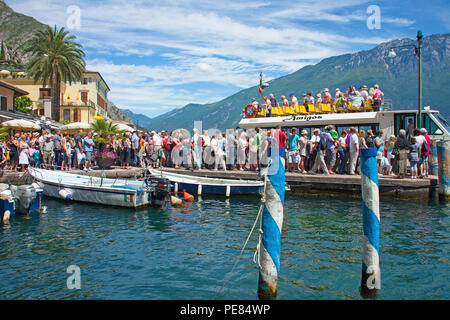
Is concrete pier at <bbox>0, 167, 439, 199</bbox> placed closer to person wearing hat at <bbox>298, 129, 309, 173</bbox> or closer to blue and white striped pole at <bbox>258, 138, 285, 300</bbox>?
person wearing hat at <bbox>298, 129, 309, 173</bbox>

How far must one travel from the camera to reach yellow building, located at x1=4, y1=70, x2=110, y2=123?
6866cm

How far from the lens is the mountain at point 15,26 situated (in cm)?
15799

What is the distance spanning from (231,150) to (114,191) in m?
7.69

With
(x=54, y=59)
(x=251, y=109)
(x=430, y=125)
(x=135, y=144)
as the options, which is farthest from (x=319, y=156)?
(x=54, y=59)

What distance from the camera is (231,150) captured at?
21078 millimetres

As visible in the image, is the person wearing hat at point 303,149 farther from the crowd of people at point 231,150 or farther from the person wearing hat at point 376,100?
the person wearing hat at point 376,100

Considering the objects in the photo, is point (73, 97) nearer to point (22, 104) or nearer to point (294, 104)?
point (22, 104)

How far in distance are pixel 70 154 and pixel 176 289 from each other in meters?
16.2

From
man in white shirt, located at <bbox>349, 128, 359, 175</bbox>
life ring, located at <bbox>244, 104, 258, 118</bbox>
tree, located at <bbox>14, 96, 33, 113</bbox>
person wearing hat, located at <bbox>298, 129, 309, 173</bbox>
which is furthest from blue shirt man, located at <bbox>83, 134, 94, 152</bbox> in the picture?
tree, located at <bbox>14, 96, 33, 113</bbox>

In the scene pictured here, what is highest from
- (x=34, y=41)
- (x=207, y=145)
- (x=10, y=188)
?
(x=34, y=41)

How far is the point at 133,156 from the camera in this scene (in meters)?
23.5

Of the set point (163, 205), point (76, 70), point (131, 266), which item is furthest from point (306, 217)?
point (76, 70)

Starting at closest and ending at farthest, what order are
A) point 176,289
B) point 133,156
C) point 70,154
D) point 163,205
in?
1. point 176,289
2. point 163,205
3. point 70,154
4. point 133,156

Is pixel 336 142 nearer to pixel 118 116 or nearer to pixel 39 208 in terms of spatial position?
pixel 39 208
